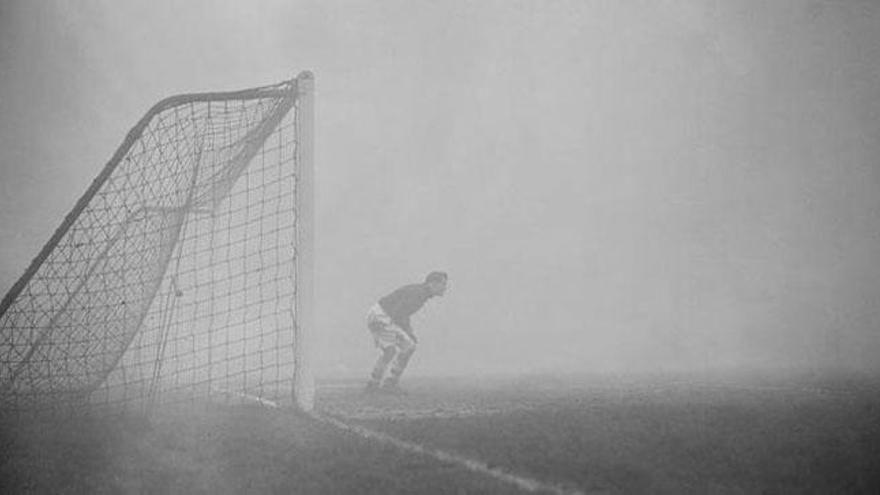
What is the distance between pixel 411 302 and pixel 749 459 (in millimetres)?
4927

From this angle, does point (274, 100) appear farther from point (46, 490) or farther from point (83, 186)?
point (83, 186)

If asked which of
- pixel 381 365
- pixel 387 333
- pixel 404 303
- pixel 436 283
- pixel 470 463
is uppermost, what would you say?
pixel 436 283

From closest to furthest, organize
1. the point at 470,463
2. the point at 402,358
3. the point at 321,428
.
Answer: the point at 470,463
the point at 321,428
the point at 402,358

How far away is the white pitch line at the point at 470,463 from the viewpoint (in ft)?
8.30

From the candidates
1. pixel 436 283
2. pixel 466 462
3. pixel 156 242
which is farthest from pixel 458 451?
pixel 156 242

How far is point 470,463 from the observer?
3045 mm

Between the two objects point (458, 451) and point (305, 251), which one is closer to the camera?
point (458, 451)

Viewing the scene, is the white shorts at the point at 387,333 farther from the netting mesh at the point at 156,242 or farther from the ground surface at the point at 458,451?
the ground surface at the point at 458,451

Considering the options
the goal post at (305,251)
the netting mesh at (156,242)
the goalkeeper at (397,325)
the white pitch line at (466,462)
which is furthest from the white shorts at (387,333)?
the white pitch line at (466,462)

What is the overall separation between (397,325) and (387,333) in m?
0.15

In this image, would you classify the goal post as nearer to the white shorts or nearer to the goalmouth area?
the goalmouth area

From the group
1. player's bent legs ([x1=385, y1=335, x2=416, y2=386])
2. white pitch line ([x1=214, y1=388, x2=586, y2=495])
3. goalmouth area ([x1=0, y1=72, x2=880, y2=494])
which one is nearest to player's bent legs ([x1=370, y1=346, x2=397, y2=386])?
player's bent legs ([x1=385, y1=335, x2=416, y2=386])

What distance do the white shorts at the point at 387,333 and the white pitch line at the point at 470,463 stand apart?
2939mm

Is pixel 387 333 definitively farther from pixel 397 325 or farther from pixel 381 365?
pixel 381 365
